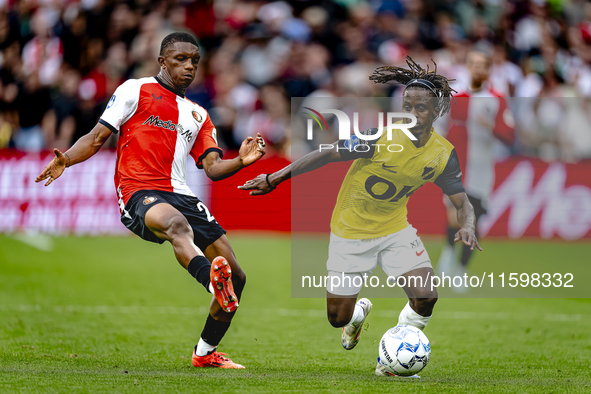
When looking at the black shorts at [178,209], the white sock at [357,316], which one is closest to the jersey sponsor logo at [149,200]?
the black shorts at [178,209]

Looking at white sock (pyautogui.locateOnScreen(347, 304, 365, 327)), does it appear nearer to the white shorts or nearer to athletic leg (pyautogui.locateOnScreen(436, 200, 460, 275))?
the white shorts

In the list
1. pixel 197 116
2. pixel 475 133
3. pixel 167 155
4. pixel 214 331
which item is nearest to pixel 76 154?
→ pixel 167 155

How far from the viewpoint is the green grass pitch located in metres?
5.81

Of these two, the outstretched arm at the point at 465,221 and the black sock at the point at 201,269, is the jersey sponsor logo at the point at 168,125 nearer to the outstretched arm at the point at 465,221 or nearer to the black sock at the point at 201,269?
the black sock at the point at 201,269

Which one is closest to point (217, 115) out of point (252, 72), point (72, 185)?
point (252, 72)

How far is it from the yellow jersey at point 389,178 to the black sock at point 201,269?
148 centimetres

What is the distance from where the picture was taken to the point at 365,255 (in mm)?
6648

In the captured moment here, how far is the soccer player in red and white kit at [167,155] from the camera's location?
6285 millimetres

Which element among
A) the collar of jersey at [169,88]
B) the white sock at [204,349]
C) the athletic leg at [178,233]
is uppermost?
the collar of jersey at [169,88]

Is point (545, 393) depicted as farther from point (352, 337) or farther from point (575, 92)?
point (575, 92)

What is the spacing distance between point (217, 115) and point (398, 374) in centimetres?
A: 969

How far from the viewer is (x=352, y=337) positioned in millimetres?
6844

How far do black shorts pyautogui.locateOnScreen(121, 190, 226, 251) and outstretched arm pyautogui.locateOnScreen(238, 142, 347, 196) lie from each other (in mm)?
556

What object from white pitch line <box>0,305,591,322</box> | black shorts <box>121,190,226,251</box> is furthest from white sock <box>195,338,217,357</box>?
white pitch line <box>0,305,591,322</box>
